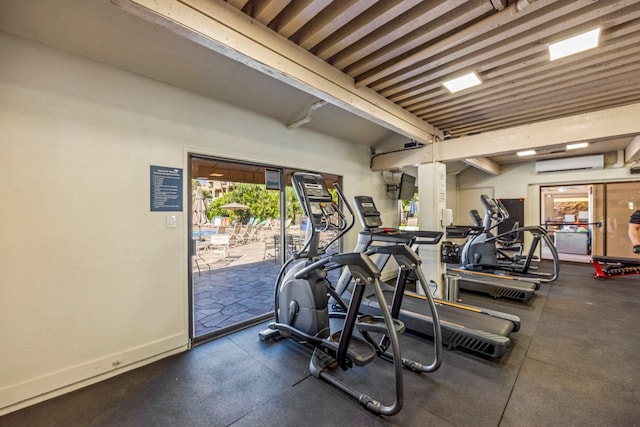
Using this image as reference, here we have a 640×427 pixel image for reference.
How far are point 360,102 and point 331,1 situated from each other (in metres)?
1.20

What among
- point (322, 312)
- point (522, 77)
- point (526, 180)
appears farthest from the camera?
point (526, 180)

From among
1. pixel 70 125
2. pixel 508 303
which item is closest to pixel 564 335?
pixel 508 303

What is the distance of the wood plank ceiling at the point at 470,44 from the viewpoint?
179 cm

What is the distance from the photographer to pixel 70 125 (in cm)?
218

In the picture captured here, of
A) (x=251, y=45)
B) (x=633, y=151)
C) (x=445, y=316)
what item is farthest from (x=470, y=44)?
(x=633, y=151)

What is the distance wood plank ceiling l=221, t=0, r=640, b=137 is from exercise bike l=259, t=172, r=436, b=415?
1272mm

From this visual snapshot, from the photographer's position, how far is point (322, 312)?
8.55 ft

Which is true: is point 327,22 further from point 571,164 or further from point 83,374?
point 571,164

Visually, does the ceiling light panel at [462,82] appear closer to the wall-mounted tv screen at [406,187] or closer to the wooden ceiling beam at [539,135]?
the wooden ceiling beam at [539,135]

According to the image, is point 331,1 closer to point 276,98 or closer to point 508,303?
point 276,98

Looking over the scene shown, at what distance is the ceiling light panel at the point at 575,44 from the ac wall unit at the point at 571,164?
572 cm

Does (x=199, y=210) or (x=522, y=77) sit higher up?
(x=522, y=77)

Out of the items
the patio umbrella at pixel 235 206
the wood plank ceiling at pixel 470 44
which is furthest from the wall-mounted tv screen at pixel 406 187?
the patio umbrella at pixel 235 206

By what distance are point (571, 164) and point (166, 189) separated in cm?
856
